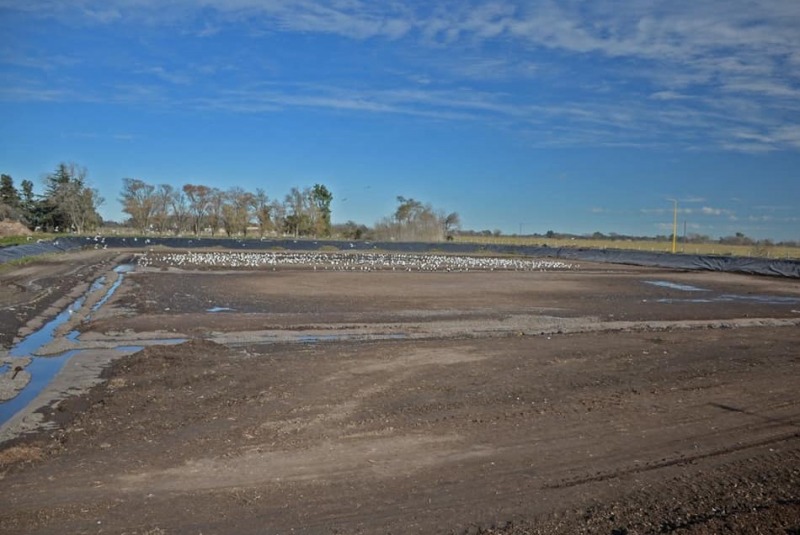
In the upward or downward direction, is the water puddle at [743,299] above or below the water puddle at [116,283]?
below

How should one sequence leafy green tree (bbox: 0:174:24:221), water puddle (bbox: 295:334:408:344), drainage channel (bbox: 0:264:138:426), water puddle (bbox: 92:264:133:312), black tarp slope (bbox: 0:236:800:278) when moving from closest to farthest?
drainage channel (bbox: 0:264:138:426)
water puddle (bbox: 295:334:408:344)
water puddle (bbox: 92:264:133:312)
black tarp slope (bbox: 0:236:800:278)
leafy green tree (bbox: 0:174:24:221)

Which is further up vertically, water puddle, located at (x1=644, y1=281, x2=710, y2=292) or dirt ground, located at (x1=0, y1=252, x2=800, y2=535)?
dirt ground, located at (x1=0, y1=252, x2=800, y2=535)

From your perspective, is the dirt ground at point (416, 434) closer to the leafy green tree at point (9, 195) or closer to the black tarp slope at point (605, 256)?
the black tarp slope at point (605, 256)

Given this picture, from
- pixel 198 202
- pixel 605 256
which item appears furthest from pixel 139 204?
pixel 605 256

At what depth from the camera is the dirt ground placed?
18.6 ft

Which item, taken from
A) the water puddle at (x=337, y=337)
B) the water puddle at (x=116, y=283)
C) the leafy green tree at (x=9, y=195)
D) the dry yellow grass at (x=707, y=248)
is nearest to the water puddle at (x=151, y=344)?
the water puddle at (x=337, y=337)

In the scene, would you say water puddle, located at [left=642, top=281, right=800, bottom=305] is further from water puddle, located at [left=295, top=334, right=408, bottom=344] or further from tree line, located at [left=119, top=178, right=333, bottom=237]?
tree line, located at [left=119, top=178, right=333, bottom=237]

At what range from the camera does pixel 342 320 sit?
19516 mm

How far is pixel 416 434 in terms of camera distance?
8133 millimetres

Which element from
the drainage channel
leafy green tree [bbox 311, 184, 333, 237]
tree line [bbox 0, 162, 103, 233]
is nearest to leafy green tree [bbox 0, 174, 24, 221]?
tree line [bbox 0, 162, 103, 233]

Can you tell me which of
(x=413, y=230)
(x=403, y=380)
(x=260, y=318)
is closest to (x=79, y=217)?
(x=413, y=230)

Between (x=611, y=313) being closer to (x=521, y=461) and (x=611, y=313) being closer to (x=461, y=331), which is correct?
(x=461, y=331)

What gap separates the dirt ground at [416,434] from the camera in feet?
18.6

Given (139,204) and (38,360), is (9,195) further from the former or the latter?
(38,360)
